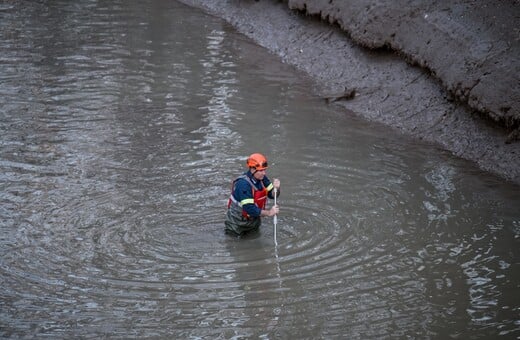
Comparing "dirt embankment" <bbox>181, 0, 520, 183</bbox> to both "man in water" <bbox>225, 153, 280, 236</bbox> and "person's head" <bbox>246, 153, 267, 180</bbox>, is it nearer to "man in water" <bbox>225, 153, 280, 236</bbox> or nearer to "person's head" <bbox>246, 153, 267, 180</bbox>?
"man in water" <bbox>225, 153, 280, 236</bbox>

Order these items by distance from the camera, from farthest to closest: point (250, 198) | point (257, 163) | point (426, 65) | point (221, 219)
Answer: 1. point (426, 65)
2. point (221, 219)
3. point (250, 198)
4. point (257, 163)

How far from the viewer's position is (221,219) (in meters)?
12.2

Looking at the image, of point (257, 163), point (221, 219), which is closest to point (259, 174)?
point (257, 163)

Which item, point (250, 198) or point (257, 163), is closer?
point (257, 163)

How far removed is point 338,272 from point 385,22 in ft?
28.9

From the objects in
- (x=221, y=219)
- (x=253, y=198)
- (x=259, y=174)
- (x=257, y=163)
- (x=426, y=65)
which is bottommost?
(x=221, y=219)

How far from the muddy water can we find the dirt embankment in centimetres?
60

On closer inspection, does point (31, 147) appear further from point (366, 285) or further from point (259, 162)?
point (366, 285)

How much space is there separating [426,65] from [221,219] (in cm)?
634

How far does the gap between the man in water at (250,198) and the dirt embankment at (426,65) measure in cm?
445

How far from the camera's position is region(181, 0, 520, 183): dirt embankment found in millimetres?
14523

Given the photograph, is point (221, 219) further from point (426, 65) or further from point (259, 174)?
point (426, 65)

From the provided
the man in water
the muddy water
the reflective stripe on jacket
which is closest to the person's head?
the man in water

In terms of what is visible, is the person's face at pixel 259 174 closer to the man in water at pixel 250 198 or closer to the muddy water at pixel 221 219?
the man in water at pixel 250 198
